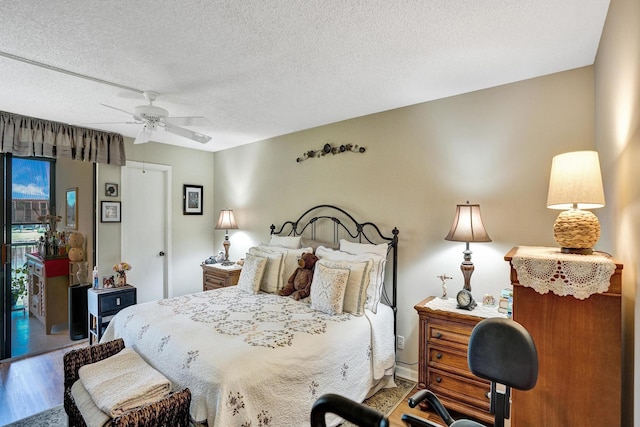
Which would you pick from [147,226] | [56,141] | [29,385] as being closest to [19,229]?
[56,141]

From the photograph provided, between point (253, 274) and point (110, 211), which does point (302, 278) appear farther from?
point (110, 211)

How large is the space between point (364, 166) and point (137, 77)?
2180 millimetres

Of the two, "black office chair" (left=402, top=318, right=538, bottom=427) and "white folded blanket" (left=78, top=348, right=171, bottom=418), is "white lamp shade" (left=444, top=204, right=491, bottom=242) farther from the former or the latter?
"white folded blanket" (left=78, top=348, right=171, bottom=418)

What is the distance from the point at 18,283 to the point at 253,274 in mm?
2726

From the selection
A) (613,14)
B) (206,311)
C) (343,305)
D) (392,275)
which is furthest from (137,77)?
(613,14)

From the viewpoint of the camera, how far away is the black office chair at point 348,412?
2.41 feet

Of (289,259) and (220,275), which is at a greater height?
(289,259)

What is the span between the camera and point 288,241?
3852 mm

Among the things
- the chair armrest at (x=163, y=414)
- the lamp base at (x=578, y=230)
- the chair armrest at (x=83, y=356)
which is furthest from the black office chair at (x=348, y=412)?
the chair armrest at (x=83, y=356)

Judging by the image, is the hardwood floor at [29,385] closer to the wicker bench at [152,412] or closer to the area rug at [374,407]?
the area rug at [374,407]

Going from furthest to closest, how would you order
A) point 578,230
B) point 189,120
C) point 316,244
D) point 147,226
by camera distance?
point 147,226 → point 316,244 → point 189,120 → point 578,230

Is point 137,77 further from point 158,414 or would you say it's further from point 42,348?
point 42,348

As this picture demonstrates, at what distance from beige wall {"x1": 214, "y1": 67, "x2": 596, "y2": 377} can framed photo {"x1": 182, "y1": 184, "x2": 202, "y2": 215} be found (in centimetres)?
198

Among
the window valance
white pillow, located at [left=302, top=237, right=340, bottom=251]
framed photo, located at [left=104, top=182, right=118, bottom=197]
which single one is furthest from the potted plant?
white pillow, located at [left=302, top=237, right=340, bottom=251]
